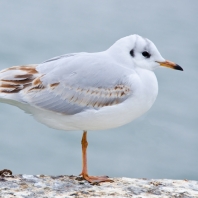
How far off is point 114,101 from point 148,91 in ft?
0.86

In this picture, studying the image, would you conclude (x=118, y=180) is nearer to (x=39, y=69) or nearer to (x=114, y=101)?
(x=114, y=101)

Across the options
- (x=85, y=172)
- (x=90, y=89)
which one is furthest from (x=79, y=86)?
(x=85, y=172)

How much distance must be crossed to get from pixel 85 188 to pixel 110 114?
1.83 feet

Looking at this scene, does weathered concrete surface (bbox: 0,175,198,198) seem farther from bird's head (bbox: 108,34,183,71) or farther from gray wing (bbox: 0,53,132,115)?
bird's head (bbox: 108,34,183,71)

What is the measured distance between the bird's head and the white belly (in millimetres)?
98

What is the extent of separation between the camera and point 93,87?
423 centimetres

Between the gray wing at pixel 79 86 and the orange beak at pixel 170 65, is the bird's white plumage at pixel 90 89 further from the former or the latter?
the orange beak at pixel 170 65

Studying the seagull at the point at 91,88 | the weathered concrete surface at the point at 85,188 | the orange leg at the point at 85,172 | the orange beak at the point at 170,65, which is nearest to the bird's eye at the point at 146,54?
the seagull at the point at 91,88

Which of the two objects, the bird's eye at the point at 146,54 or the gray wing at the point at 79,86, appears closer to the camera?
the gray wing at the point at 79,86

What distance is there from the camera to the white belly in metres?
4.14

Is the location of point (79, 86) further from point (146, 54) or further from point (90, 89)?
point (146, 54)

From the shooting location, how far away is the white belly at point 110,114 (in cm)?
414

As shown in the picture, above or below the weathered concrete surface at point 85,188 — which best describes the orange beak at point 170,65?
above

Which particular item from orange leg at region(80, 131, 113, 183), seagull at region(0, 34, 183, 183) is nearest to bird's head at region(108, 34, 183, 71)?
seagull at region(0, 34, 183, 183)
